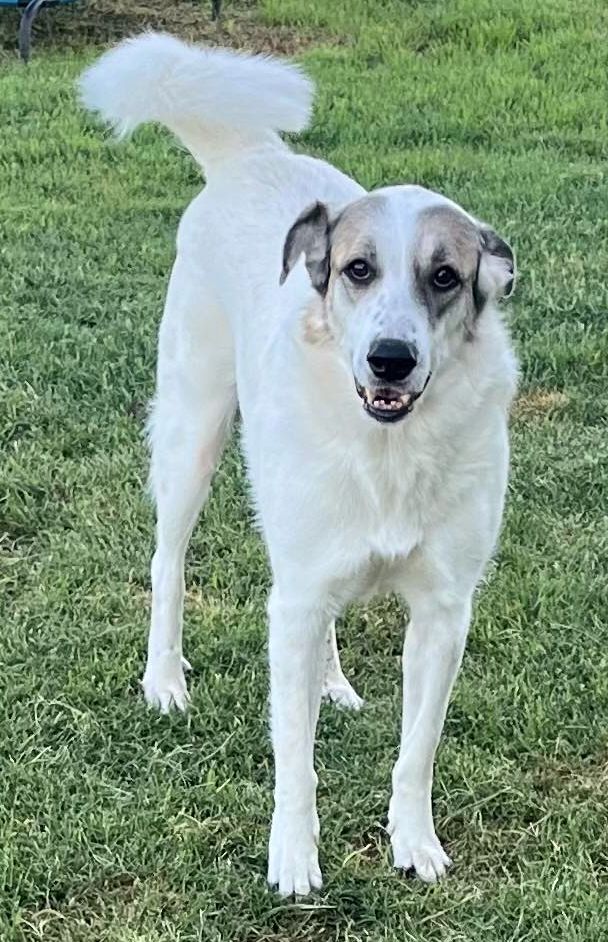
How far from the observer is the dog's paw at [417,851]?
2941 mm

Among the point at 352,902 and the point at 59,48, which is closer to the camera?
the point at 352,902

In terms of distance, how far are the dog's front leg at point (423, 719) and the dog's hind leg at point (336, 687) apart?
45 centimetres

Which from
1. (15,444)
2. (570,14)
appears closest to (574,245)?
(15,444)

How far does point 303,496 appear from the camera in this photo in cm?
278

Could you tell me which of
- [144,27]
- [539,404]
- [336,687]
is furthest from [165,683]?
[144,27]

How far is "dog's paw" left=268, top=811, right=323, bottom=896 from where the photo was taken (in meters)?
2.87

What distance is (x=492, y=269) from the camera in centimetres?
277

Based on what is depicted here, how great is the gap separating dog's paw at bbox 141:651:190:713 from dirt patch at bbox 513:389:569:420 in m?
1.88

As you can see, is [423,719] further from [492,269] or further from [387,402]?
[492,269]

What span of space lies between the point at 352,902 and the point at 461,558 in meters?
0.74

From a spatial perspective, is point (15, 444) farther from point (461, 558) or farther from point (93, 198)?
point (93, 198)

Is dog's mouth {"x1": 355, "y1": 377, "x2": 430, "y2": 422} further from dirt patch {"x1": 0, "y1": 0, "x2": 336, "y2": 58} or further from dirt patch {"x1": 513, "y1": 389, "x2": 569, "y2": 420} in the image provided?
dirt patch {"x1": 0, "y1": 0, "x2": 336, "y2": 58}

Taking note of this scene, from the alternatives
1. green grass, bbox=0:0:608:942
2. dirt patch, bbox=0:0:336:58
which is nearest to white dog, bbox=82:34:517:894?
green grass, bbox=0:0:608:942

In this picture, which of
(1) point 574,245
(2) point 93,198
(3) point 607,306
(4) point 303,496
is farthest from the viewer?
(2) point 93,198
